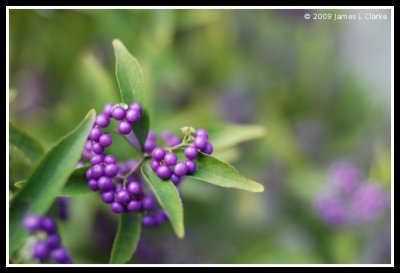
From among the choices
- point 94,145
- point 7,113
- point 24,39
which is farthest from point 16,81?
point 94,145

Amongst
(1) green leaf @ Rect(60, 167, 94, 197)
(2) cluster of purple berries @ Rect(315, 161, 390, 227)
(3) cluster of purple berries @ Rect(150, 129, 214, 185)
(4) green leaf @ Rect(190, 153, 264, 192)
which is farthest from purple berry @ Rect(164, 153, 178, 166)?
(2) cluster of purple berries @ Rect(315, 161, 390, 227)

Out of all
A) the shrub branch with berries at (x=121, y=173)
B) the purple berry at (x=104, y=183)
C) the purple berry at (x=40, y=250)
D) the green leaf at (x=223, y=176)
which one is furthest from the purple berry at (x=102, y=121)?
the purple berry at (x=40, y=250)

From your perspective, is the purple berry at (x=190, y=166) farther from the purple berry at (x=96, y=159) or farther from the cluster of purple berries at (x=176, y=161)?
the purple berry at (x=96, y=159)

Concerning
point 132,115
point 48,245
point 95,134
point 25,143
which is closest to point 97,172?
point 95,134

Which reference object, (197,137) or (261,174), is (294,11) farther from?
(197,137)

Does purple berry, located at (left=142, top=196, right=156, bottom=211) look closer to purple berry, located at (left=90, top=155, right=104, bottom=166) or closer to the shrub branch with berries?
the shrub branch with berries

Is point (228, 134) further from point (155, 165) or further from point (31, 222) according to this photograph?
point (31, 222)
